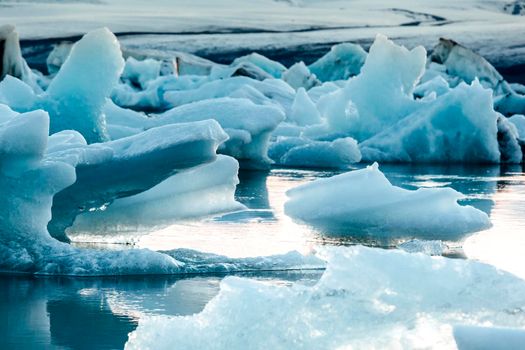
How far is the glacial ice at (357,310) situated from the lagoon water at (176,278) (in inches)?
42.3

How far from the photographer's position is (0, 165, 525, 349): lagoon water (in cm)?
500

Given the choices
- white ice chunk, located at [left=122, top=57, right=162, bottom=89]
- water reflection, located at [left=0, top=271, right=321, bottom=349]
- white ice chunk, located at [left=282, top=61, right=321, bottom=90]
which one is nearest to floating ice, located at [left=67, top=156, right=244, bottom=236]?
water reflection, located at [left=0, top=271, right=321, bottom=349]

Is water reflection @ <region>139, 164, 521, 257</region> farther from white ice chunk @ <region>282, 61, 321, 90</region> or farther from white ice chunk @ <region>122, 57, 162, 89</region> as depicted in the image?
white ice chunk @ <region>122, 57, 162, 89</region>

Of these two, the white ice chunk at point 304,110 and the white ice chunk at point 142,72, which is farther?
the white ice chunk at point 142,72

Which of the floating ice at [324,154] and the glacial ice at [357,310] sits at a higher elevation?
the glacial ice at [357,310]

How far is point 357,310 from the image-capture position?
3.64 m

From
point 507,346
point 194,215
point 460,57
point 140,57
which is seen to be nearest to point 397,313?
point 507,346

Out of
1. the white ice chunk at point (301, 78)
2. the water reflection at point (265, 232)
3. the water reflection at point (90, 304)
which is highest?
the white ice chunk at point (301, 78)

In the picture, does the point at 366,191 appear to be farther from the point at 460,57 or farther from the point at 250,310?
the point at 460,57

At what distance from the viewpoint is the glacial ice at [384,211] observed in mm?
7211

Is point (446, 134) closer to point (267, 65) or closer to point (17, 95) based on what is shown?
point (17, 95)

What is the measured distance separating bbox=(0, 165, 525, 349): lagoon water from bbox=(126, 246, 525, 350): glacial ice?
1.07m

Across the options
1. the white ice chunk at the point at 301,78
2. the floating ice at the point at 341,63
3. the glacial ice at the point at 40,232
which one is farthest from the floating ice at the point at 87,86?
the floating ice at the point at 341,63

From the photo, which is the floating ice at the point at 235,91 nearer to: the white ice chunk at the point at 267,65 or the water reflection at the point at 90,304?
the white ice chunk at the point at 267,65
